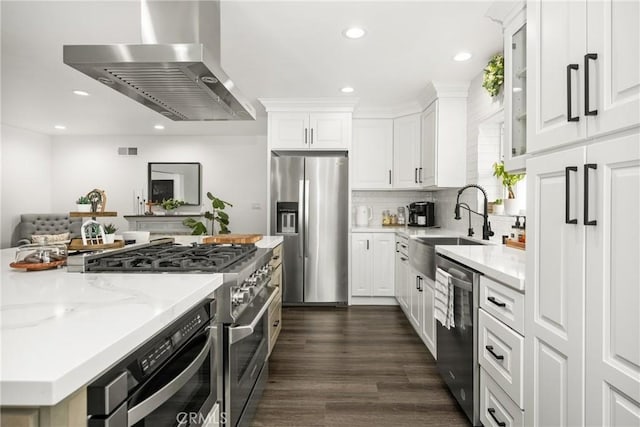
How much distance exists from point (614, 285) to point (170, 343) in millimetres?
1199

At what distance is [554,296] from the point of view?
50.0 inches

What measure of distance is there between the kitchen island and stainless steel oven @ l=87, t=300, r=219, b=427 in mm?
52

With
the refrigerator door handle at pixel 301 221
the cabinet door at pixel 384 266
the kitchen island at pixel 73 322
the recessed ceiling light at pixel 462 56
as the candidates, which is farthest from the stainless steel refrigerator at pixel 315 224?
the kitchen island at pixel 73 322

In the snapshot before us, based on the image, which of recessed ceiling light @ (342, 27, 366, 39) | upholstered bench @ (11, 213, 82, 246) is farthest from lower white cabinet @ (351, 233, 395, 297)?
upholstered bench @ (11, 213, 82, 246)

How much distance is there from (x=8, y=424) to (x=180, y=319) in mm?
520

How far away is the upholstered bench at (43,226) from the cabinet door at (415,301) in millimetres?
6027

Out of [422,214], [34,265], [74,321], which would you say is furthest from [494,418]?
[422,214]

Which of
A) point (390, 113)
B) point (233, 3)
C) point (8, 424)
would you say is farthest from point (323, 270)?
point (8, 424)

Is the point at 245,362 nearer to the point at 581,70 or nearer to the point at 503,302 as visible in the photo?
the point at 503,302

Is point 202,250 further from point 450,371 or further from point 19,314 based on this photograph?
point 450,371

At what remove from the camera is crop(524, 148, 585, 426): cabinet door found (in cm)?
114

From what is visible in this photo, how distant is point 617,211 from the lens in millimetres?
987

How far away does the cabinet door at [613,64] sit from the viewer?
0.94m

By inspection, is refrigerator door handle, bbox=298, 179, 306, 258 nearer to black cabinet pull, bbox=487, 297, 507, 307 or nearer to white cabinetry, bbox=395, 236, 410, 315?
white cabinetry, bbox=395, 236, 410, 315
